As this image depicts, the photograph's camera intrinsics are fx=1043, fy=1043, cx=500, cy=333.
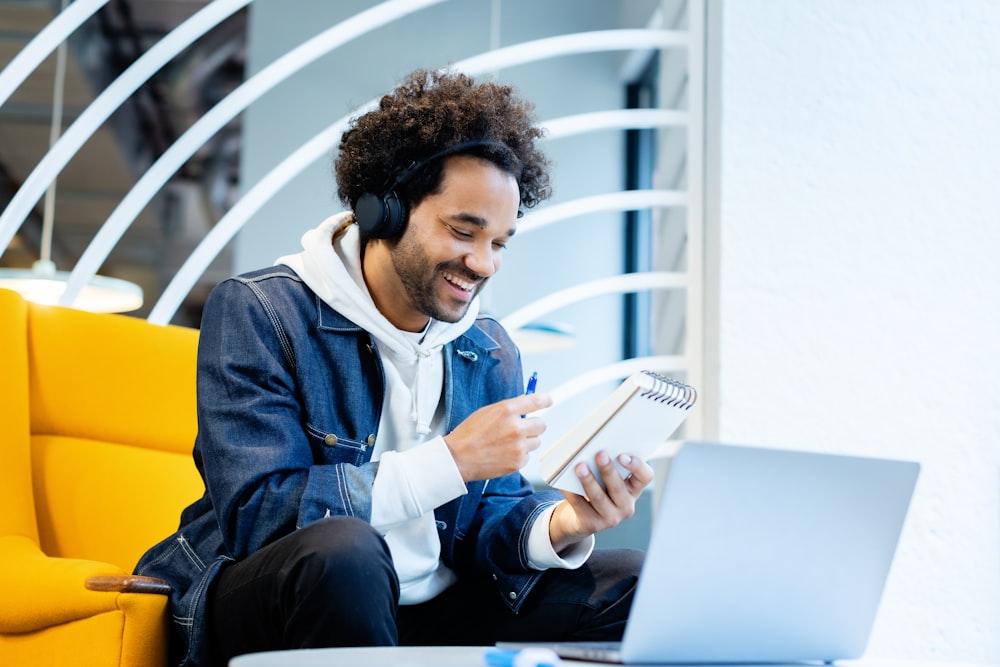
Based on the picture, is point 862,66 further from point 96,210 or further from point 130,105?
point 96,210

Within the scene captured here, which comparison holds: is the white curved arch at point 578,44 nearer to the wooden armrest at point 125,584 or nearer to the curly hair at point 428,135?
the curly hair at point 428,135

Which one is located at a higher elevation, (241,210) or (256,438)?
(241,210)

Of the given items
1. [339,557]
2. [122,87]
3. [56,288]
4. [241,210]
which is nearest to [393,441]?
[339,557]

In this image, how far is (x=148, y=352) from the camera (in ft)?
5.64

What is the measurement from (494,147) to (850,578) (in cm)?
80

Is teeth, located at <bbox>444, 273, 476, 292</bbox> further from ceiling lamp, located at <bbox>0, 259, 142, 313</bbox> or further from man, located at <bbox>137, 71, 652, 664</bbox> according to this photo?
ceiling lamp, located at <bbox>0, 259, 142, 313</bbox>

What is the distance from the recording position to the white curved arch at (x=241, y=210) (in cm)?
204

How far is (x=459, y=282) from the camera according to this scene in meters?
1.46

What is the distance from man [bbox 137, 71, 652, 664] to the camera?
1.13 metres

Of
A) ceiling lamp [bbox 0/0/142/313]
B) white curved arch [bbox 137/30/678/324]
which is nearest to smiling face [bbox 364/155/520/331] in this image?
white curved arch [bbox 137/30/678/324]

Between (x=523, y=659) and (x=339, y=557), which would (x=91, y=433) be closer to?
(x=339, y=557)

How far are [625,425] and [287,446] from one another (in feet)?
1.34

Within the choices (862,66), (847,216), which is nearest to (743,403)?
(847,216)

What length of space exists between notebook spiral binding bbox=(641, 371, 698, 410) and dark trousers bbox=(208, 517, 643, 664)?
318mm
